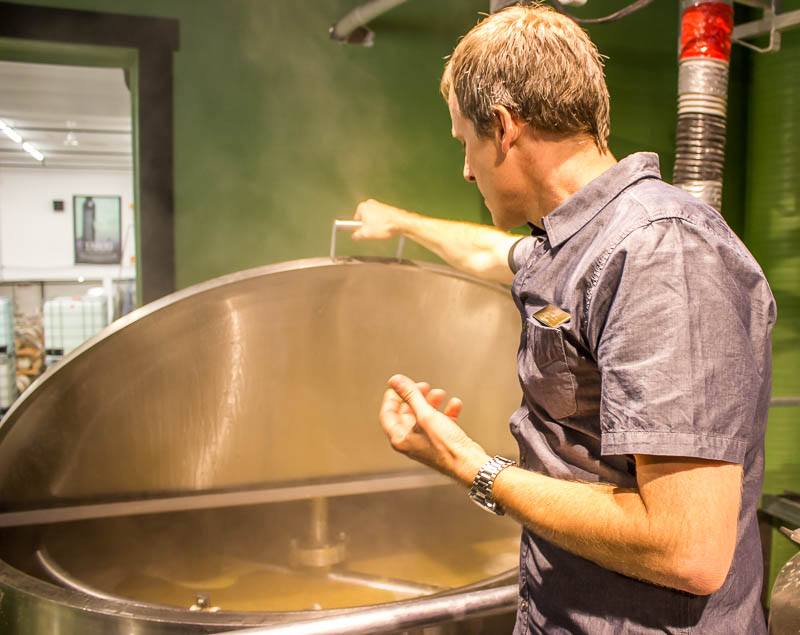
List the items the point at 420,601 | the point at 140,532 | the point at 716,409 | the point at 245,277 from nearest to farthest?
the point at 716,409 → the point at 420,601 → the point at 245,277 → the point at 140,532

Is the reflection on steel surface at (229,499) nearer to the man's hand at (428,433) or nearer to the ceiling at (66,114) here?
the man's hand at (428,433)

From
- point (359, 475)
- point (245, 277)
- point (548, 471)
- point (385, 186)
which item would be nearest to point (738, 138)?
point (385, 186)

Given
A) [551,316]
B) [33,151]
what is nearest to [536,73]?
[551,316]

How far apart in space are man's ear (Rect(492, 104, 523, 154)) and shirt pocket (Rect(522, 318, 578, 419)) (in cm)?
21

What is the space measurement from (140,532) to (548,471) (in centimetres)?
131

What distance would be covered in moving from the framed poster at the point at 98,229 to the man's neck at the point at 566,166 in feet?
37.2

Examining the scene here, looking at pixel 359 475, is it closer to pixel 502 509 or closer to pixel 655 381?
pixel 502 509

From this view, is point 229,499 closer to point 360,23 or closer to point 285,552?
point 285,552

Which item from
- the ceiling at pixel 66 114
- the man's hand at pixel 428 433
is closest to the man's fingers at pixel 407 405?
the man's hand at pixel 428 433

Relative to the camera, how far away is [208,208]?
2.20m

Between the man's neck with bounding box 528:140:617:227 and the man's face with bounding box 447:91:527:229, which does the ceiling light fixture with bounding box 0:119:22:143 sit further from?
the man's neck with bounding box 528:140:617:227

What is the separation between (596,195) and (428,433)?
0.34m

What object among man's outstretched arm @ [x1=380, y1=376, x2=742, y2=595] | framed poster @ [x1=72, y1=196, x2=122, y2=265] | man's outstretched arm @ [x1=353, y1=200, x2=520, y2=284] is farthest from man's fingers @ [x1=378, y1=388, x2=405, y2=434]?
framed poster @ [x1=72, y1=196, x2=122, y2=265]

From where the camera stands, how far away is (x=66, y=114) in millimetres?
6703
